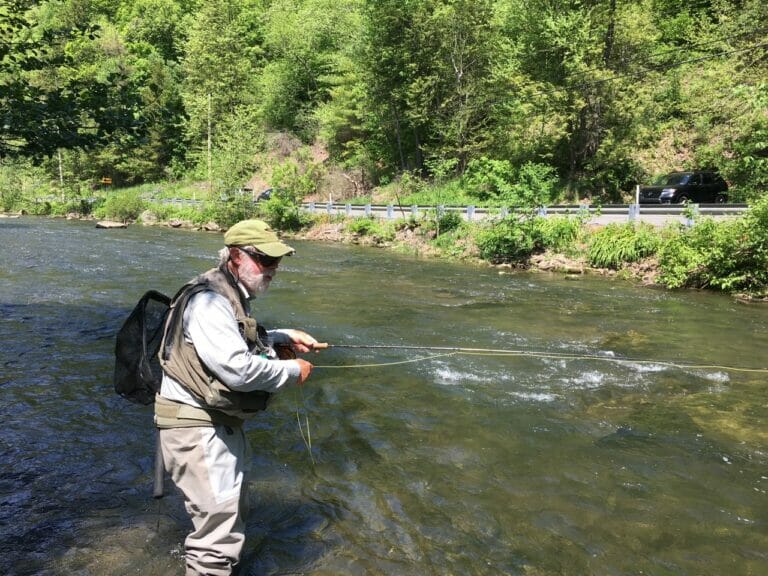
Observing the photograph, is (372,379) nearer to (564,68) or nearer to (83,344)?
(83,344)

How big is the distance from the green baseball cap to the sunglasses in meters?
0.04

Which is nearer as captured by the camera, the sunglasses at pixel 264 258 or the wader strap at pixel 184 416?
the wader strap at pixel 184 416

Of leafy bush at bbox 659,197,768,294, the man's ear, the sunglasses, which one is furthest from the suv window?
the man's ear

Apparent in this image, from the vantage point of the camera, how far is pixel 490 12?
104 ft

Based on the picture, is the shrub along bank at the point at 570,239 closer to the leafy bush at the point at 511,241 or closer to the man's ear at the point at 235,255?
the leafy bush at the point at 511,241

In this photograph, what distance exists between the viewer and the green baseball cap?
9.37 ft

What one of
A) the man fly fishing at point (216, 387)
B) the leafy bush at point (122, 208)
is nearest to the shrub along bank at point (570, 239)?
the leafy bush at point (122, 208)

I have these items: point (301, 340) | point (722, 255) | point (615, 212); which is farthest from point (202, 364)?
point (615, 212)

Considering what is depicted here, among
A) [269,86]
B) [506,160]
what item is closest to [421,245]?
[506,160]

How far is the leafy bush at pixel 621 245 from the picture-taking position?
16859 millimetres

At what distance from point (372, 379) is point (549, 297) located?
7.56 m

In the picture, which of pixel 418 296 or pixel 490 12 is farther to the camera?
pixel 490 12

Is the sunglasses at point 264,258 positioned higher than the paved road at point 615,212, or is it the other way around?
the sunglasses at point 264,258

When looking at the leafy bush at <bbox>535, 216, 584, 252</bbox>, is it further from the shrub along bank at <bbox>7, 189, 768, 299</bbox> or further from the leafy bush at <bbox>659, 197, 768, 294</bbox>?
the leafy bush at <bbox>659, 197, 768, 294</bbox>
